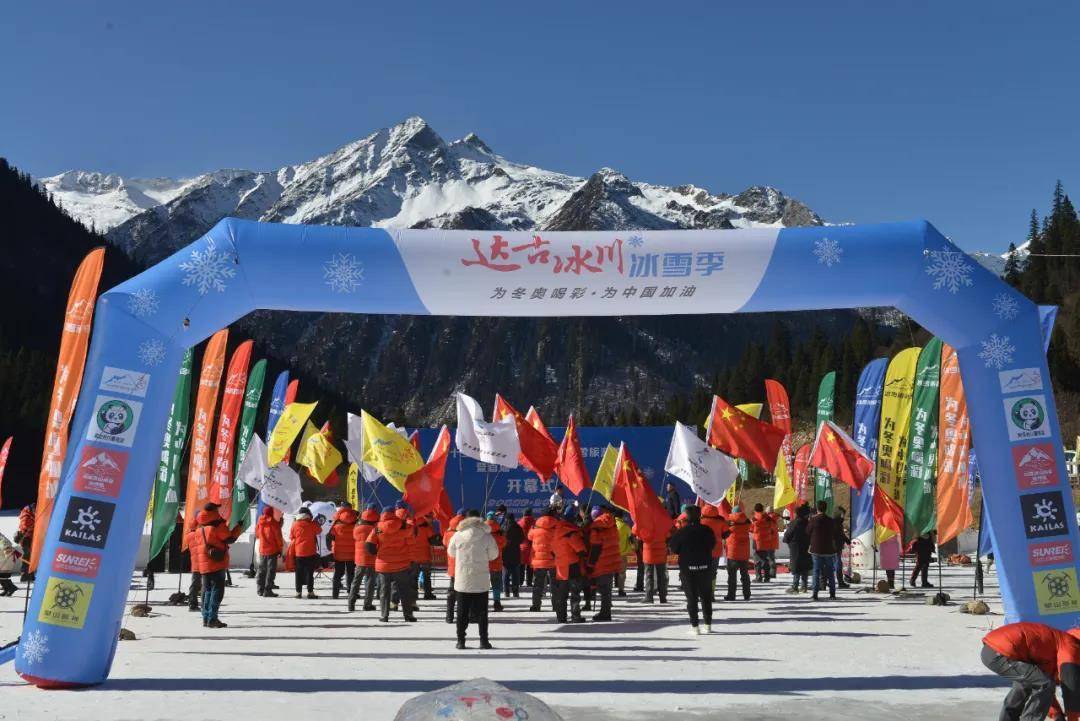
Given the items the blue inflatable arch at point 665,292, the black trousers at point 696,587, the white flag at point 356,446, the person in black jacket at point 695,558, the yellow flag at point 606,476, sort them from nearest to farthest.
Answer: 1. the blue inflatable arch at point 665,292
2. the person in black jacket at point 695,558
3. the black trousers at point 696,587
4. the yellow flag at point 606,476
5. the white flag at point 356,446

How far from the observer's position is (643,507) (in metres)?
16.0

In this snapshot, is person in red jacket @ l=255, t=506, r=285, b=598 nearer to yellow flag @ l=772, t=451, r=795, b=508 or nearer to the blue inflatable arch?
the blue inflatable arch

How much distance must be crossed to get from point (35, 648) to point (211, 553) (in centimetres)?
343

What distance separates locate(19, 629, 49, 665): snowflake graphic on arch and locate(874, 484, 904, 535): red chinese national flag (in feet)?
43.1

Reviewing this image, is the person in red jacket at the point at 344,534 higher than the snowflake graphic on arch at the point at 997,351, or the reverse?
the snowflake graphic on arch at the point at 997,351

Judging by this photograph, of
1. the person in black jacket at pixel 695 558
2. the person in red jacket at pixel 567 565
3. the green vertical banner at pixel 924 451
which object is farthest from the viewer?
the green vertical banner at pixel 924 451

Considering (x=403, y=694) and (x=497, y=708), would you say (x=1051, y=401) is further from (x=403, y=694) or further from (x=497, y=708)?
(x=497, y=708)

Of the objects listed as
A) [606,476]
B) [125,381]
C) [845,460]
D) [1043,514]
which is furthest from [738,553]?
[125,381]

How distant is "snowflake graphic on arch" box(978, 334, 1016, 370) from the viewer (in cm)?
1063

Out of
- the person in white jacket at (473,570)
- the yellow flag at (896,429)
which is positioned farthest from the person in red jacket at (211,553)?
the yellow flag at (896,429)

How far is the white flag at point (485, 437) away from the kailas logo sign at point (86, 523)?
895 centimetres

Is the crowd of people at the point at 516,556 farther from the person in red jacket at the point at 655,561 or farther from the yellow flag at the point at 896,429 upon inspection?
the yellow flag at the point at 896,429

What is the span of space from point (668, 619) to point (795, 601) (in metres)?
3.46

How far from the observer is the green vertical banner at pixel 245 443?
64.7 ft
